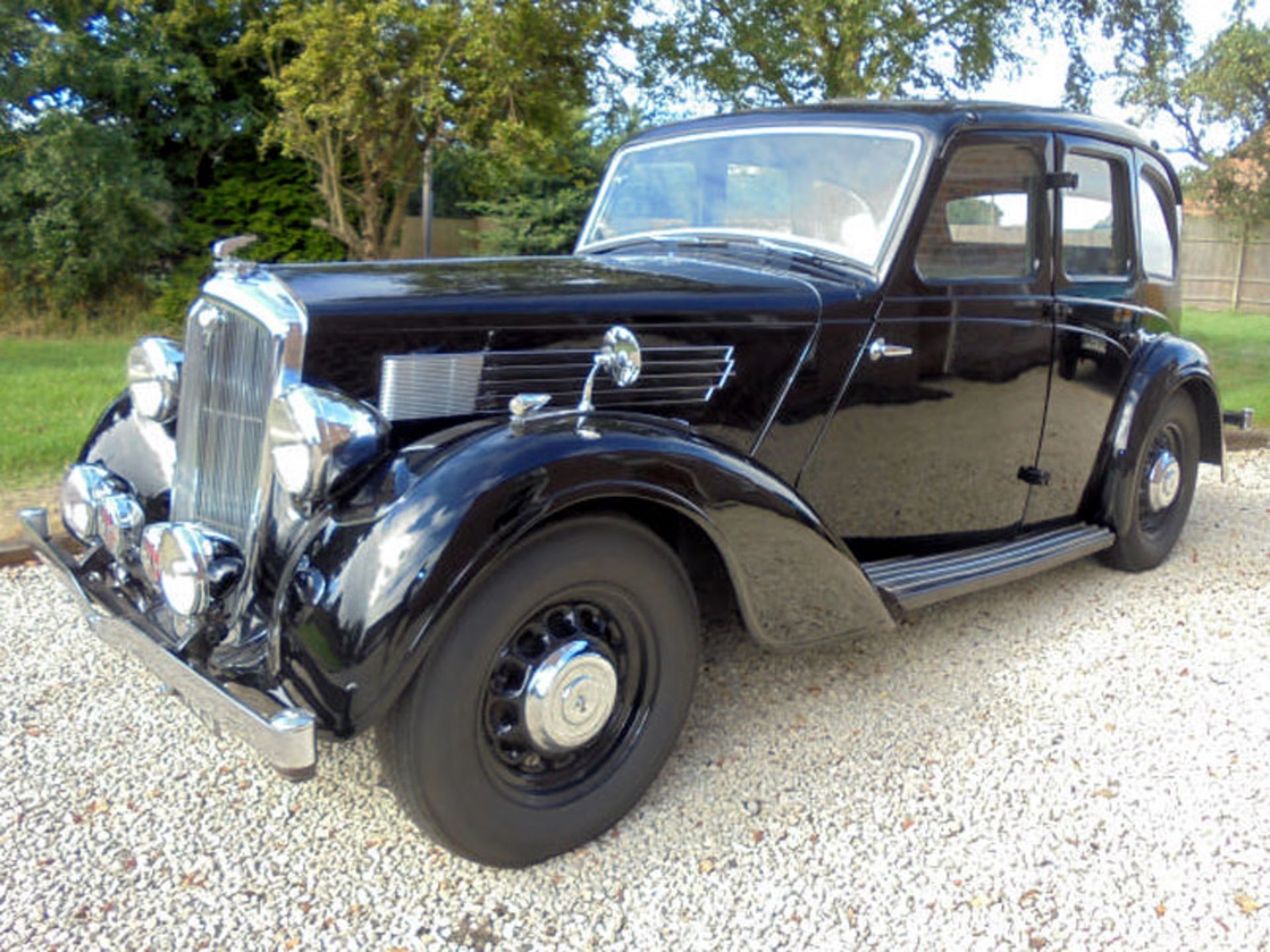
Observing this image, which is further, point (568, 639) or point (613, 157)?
point (613, 157)

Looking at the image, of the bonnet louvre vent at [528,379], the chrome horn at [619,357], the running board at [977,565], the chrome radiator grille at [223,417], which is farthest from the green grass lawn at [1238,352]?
the chrome radiator grille at [223,417]

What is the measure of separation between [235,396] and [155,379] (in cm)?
67

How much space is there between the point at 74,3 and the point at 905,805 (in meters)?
12.5

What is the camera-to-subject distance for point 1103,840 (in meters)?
2.63

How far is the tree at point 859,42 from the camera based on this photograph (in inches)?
397

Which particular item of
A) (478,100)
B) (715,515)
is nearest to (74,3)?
(478,100)

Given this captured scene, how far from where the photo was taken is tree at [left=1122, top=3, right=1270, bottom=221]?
42.4 feet

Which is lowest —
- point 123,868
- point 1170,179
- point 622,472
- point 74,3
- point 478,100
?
point 123,868

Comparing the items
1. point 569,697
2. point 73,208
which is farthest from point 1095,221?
point 73,208

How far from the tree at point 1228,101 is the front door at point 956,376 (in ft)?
35.2

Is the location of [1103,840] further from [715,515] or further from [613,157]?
[613,157]

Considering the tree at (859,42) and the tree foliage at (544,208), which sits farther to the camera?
the tree foliage at (544,208)

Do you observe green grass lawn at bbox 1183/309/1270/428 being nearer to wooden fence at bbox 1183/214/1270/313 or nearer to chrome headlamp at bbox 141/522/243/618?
wooden fence at bbox 1183/214/1270/313

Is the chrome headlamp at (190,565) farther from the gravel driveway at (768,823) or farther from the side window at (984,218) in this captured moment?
the side window at (984,218)
